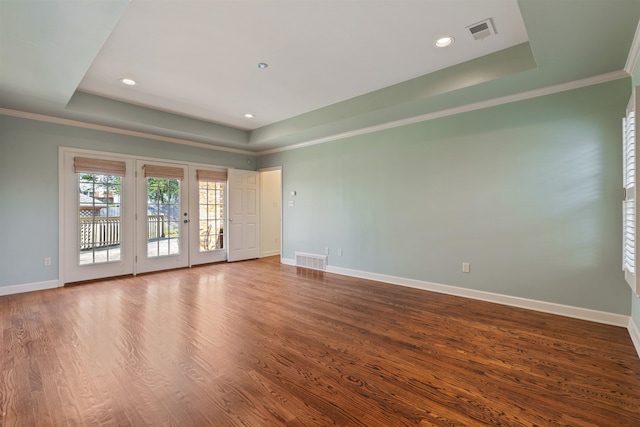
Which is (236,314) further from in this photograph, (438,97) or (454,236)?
(438,97)

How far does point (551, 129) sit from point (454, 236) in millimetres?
1710

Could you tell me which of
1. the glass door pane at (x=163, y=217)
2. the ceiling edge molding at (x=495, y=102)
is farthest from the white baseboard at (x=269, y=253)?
the ceiling edge molding at (x=495, y=102)

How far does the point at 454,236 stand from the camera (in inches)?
162

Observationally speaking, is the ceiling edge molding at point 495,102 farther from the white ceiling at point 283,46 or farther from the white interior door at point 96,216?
the white interior door at point 96,216

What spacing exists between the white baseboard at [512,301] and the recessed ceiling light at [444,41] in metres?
3.07

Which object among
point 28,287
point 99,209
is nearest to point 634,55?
point 99,209

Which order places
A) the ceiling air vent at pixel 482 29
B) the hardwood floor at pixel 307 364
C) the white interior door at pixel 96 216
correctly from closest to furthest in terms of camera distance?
the hardwood floor at pixel 307 364
the ceiling air vent at pixel 482 29
the white interior door at pixel 96 216

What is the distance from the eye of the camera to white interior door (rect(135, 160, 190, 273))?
17.7 feet

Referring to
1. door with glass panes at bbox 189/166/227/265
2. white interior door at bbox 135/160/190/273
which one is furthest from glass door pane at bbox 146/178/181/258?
door with glass panes at bbox 189/166/227/265

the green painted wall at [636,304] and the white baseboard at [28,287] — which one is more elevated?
the green painted wall at [636,304]

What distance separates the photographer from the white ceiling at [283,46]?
2.41m

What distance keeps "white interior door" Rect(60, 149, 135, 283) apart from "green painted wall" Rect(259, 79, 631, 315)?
390 centimetres

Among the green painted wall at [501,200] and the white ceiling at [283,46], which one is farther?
the green painted wall at [501,200]

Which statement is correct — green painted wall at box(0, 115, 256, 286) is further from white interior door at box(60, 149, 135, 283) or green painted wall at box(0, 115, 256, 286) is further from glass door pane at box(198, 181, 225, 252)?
glass door pane at box(198, 181, 225, 252)
